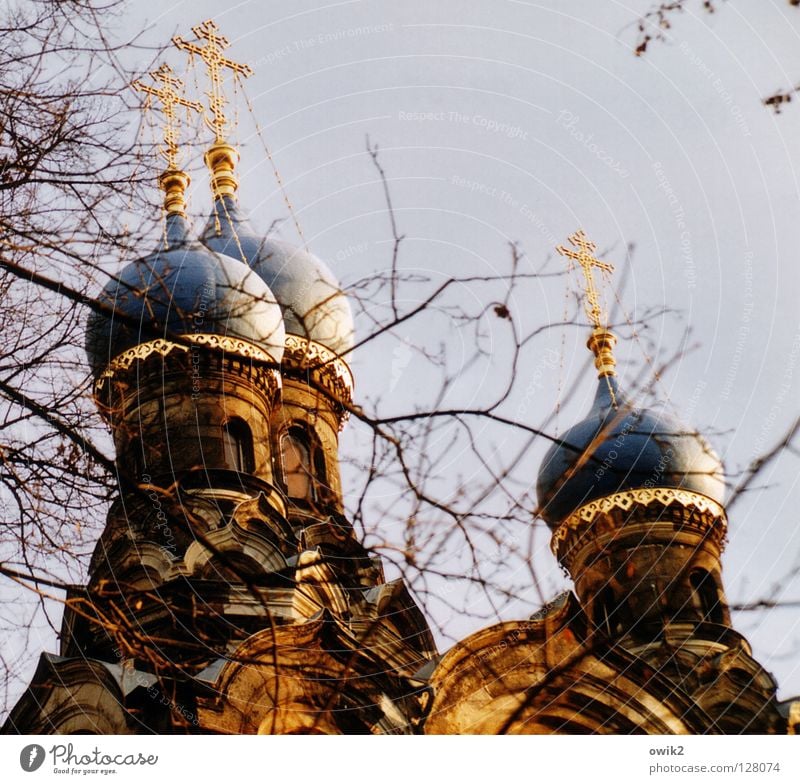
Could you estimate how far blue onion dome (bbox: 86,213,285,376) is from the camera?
6.66 metres

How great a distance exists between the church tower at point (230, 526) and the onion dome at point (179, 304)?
3 centimetres

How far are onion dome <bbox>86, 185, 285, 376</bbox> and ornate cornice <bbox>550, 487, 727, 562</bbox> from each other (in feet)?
11.0

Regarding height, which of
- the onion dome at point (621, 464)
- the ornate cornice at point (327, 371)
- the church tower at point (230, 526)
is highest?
the ornate cornice at point (327, 371)

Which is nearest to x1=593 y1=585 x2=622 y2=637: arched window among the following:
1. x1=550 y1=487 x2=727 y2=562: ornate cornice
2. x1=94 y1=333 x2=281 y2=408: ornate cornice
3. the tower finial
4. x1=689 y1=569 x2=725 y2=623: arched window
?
x1=550 y1=487 x2=727 y2=562: ornate cornice

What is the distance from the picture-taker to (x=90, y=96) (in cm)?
643

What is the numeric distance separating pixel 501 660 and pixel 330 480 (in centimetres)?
305

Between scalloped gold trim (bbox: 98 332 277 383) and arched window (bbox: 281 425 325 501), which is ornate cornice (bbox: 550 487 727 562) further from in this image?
scalloped gold trim (bbox: 98 332 277 383)

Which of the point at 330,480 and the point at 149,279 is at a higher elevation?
the point at 330,480

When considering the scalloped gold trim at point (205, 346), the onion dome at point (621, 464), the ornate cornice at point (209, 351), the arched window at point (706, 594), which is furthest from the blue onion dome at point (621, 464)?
the scalloped gold trim at point (205, 346)

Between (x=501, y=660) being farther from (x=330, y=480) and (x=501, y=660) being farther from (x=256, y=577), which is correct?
(x=330, y=480)

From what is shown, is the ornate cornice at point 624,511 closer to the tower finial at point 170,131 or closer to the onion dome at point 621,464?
the onion dome at point 621,464

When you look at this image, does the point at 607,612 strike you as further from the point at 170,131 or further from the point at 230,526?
the point at 170,131

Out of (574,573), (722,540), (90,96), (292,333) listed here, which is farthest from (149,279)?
(722,540)

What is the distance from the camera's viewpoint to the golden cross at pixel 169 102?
23.7 feet
